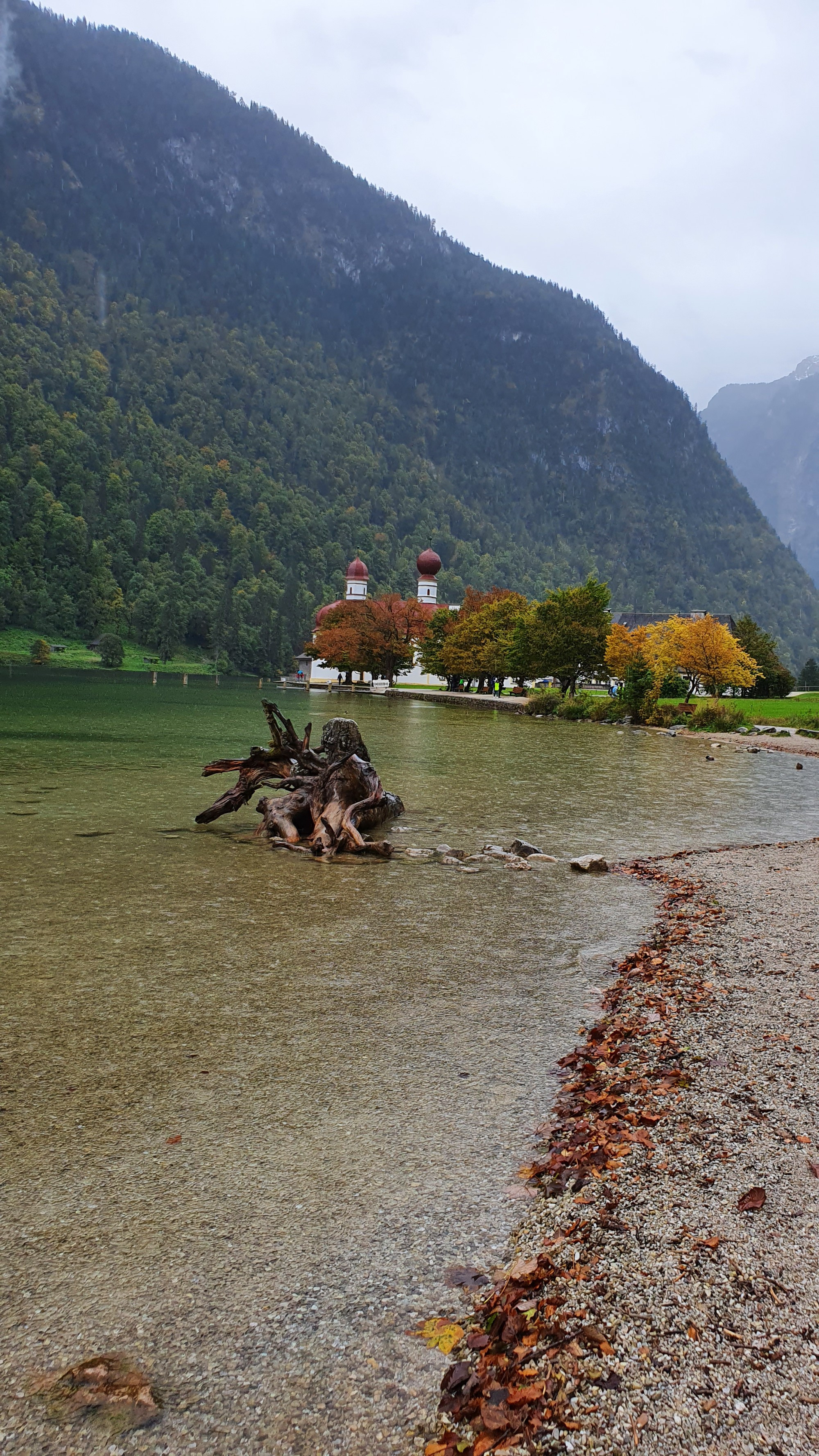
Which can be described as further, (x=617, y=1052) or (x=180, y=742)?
(x=180, y=742)

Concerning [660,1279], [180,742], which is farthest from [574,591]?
[660,1279]

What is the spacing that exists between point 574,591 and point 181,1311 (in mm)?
70854

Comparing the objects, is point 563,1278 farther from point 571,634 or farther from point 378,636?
point 378,636

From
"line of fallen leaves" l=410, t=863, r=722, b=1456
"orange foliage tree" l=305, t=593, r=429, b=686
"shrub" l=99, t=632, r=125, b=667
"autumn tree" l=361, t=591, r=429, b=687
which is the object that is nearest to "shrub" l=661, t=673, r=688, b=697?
"orange foliage tree" l=305, t=593, r=429, b=686

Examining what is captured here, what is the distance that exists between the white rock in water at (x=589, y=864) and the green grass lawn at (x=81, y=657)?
133349 mm

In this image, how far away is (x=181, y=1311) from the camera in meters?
3.85

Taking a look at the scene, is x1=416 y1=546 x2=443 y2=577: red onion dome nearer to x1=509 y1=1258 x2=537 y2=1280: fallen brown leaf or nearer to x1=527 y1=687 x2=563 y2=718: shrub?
x1=527 y1=687 x2=563 y2=718: shrub

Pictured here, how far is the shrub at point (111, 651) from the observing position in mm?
149625

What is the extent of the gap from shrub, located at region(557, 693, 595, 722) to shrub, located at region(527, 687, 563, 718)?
2.86 ft

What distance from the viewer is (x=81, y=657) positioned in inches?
6147

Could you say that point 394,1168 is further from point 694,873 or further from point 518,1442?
point 694,873

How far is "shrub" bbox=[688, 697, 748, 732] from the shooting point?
5141 cm

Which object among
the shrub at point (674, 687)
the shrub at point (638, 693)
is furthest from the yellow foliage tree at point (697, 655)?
the shrub at point (674, 687)

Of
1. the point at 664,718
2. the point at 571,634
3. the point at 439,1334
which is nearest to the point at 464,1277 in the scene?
the point at 439,1334
